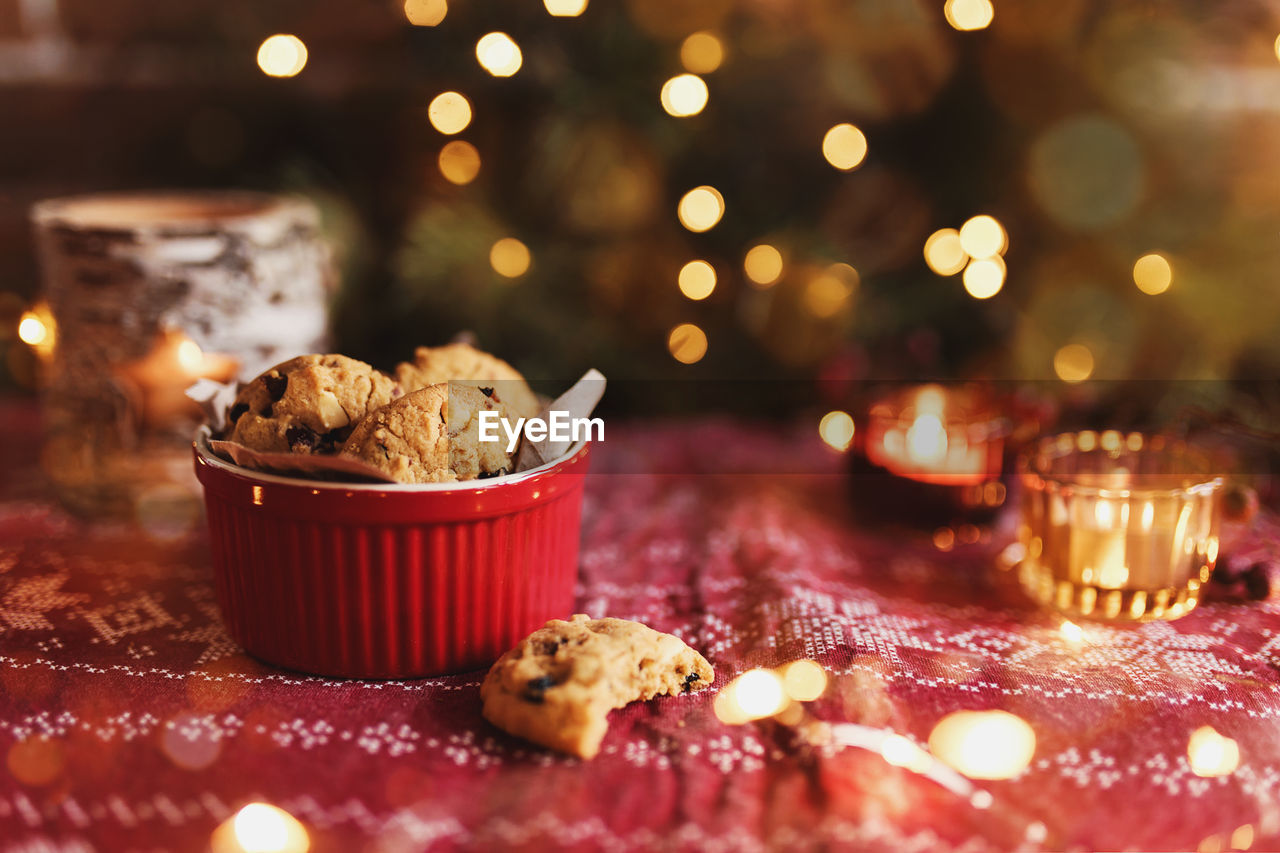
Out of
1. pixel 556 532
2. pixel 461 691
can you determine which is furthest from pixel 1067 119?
pixel 461 691

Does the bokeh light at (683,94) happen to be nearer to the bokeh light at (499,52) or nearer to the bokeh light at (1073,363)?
the bokeh light at (499,52)

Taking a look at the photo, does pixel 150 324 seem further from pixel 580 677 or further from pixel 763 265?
pixel 763 265

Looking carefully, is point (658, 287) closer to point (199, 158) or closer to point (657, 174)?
point (657, 174)

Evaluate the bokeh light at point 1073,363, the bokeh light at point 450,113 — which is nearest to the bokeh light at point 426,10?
the bokeh light at point 450,113

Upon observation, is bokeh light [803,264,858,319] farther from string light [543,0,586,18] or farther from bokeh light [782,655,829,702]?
bokeh light [782,655,829,702]

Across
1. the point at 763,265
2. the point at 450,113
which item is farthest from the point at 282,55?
the point at 763,265
